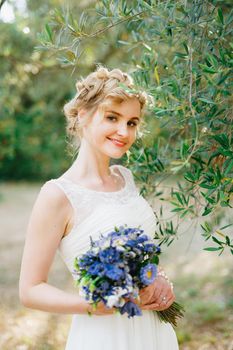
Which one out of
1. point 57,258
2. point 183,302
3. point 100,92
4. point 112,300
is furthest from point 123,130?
point 57,258

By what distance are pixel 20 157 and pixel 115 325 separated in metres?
20.6

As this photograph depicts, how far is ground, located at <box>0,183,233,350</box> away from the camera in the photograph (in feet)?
16.8

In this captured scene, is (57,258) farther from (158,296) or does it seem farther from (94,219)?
(158,296)

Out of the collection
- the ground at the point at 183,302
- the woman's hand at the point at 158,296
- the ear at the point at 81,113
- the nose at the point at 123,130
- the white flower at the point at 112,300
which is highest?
the ear at the point at 81,113

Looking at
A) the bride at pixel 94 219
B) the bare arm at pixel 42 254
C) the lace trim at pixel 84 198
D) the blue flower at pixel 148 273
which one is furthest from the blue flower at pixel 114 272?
the lace trim at pixel 84 198

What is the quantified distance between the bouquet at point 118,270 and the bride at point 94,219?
17cm

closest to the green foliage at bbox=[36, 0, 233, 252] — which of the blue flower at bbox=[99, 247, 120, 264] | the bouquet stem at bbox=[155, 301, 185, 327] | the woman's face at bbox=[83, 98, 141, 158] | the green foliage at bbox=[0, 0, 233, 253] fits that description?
the green foliage at bbox=[0, 0, 233, 253]

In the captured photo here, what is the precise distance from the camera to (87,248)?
95.2 inches

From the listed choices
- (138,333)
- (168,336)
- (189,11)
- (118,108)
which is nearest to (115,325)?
(138,333)

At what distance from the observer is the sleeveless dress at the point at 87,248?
242 cm

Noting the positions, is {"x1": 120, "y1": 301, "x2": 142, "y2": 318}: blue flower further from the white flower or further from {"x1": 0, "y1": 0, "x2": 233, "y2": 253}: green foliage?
{"x1": 0, "y1": 0, "x2": 233, "y2": 253}: green foliage

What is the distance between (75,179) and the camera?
8.46ft

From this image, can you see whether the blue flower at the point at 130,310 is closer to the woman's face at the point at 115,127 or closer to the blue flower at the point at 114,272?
the blue flower at the point at 114,272

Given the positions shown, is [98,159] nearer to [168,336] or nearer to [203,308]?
[168,336]
